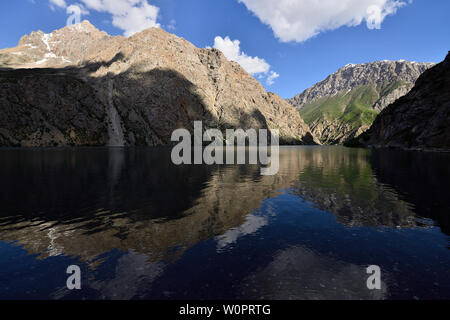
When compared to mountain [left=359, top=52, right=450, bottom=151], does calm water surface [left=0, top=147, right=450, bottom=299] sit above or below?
below

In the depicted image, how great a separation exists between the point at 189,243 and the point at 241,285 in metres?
5.46

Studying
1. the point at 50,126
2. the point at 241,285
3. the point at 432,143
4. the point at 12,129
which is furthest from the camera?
the point at 50,126

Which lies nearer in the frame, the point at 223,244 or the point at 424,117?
the point at 223,244

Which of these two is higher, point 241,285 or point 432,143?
point 432,143

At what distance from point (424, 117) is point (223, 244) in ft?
527

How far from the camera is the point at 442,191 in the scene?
98.9 ft

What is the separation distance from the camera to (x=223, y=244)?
15453mm

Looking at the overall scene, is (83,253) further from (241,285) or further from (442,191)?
(442,191)

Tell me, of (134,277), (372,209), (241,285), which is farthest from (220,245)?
(372,209)

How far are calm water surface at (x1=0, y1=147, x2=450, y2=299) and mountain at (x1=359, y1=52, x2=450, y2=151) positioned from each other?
11419cm

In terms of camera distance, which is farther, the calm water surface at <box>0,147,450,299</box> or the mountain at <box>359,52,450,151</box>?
the mountain at <box>359,52,450,151</box>

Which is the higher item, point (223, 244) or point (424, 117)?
point (424, 117)

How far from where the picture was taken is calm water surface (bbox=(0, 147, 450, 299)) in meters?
10.7

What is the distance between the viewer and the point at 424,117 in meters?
130
